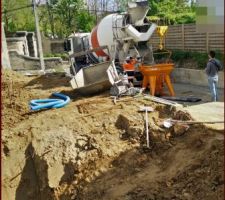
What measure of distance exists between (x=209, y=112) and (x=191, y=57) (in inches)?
248

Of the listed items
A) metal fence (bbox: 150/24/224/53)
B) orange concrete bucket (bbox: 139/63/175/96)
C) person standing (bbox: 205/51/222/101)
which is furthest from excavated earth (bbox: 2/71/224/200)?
metal fence (bbox: 150/24/224/53)

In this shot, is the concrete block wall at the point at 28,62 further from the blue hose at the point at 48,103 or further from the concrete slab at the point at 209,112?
the concrete slab at the point at 209,112

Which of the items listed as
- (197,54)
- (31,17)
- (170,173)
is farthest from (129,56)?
(31,17)

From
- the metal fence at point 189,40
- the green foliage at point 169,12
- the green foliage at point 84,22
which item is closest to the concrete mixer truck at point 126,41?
the metal fence at point 189,40

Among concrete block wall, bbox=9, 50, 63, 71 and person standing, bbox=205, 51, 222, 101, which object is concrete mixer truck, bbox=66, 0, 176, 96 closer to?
person standing, bbox=205, 51, 222, 101

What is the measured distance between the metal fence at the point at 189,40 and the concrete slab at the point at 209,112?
4.47 metres

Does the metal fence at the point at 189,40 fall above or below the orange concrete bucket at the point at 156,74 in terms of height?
above

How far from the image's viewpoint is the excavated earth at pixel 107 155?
6098 mm

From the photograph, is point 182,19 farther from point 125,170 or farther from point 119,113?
point 125,170

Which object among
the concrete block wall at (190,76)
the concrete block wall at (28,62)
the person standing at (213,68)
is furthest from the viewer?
the concrete block wall at (28,62)

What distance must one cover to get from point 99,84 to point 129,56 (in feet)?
5.71

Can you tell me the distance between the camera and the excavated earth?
610cm

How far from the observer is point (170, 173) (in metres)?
6.50

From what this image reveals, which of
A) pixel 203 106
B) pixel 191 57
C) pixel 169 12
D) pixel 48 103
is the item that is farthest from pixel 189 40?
pixel 169 12
